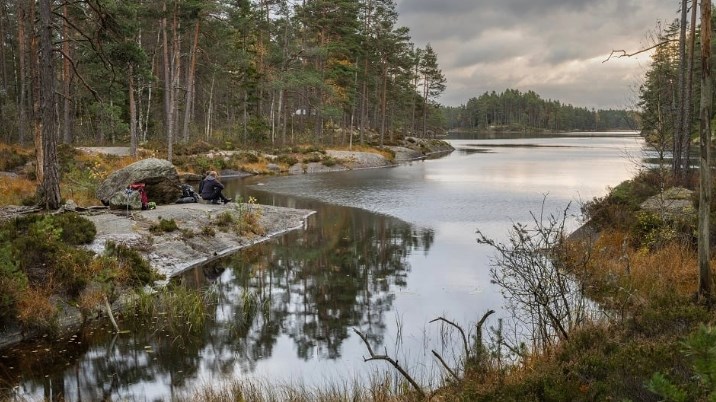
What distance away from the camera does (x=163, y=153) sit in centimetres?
3909

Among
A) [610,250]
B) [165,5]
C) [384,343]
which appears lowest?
[384,343]

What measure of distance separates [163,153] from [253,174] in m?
6.80

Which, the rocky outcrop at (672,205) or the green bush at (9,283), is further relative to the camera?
the rocky outcrop at (672,205)

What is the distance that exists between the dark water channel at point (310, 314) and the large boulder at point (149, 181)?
560 cm

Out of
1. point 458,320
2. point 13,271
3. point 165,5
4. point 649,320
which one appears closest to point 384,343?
point 458,320

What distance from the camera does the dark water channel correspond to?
334 inches

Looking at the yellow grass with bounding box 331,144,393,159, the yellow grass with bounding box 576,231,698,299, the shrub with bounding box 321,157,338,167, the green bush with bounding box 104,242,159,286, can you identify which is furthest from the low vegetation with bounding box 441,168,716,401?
the yellow grass with bounding box 331,144,393,159

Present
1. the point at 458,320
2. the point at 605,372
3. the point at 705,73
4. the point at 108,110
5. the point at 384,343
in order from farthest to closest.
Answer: the point at 108,110, the point at 458,320, the point at 384,343, the point at 705,73, the point at 605,372

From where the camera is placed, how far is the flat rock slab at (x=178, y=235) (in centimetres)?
1481

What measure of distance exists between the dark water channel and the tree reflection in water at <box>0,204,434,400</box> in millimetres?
27

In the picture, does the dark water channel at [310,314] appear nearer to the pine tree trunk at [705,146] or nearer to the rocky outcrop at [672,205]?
the pine tree trunk at [705,146]

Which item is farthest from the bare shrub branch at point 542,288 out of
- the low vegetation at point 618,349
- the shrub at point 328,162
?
the shrub at point 328,162

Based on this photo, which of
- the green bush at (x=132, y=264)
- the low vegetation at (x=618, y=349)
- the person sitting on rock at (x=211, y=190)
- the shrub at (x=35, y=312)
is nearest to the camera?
the low vegetation at (x=618, y=349)

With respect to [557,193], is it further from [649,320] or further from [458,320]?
[649,320]
